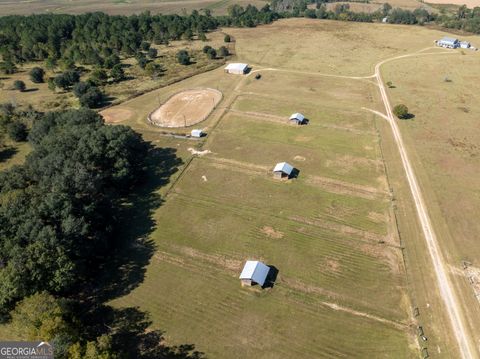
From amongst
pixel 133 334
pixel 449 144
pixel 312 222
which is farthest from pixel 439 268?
pixel 133 334

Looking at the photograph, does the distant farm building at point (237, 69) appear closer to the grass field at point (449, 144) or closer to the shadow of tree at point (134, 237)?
the grass field at point (449, 144)

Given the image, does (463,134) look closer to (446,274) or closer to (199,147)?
(446,274)

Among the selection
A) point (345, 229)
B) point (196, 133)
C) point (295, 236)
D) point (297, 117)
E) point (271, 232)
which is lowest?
point (295, 236)

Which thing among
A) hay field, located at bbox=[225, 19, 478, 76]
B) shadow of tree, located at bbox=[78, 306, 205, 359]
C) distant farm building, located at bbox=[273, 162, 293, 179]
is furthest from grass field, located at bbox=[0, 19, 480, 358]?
hay field, located at bbox=[225, 19, 478, 76]

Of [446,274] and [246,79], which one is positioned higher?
[246,79]

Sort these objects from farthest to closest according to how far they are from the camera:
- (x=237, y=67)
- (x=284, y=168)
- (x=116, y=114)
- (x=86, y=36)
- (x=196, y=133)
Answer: (x=86, y=36), (x=237, y=67), (x=116, y=114), (x=196, y=133), (x=284, y=168)

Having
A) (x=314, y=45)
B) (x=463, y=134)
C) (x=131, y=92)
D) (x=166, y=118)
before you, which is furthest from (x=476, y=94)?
(x=131, y=92)

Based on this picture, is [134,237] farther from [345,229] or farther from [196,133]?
[345,229]
